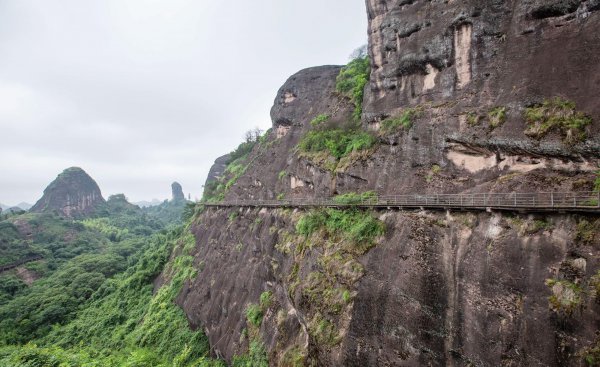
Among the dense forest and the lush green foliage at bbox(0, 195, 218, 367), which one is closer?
the lush green foliage at bbox(0, 195, 218, 367)

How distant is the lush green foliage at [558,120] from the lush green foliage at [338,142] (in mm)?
9244

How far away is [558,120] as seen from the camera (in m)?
12.6

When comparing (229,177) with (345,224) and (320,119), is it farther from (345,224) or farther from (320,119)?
(345,224)

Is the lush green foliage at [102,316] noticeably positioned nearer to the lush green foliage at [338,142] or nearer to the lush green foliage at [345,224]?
the lush green foliage at [345,224]

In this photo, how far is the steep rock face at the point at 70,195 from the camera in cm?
11381

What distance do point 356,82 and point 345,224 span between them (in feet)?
53.2

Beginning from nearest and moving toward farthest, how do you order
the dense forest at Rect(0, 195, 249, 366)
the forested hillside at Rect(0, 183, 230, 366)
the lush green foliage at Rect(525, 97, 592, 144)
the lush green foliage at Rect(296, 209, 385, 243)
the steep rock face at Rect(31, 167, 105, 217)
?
the lush green foliage at Rect(525, 97, 592, 144) < the lush green foliage at Rect(296, 209, 385, 243) < the dense forest at Rect(0, 195, 249, 366) < the forested hillside at Rect(0, 183, 230, 366) < the steep rock face at Rect(31, 167, 105, 217)

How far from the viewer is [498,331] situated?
9992mm

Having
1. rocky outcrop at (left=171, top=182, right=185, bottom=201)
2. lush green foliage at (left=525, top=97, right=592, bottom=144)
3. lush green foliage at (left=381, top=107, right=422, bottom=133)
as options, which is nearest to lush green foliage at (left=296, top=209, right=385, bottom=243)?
lush green foliage at (left=381, top=107, right=422, bottom=133)

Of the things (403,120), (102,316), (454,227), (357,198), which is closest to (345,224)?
(357,198)

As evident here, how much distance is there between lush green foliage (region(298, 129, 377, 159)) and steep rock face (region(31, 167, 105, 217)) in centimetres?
12684

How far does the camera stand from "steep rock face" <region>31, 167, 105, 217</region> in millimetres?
113812

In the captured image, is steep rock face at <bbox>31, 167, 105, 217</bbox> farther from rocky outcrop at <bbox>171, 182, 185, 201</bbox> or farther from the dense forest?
rocky outcrop at <bbox>171, 182, 185, 201</bbox>

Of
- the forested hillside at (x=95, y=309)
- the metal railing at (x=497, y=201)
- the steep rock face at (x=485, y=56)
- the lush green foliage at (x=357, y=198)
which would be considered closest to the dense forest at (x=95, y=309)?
the forested hillside at (x=95, y=309)
